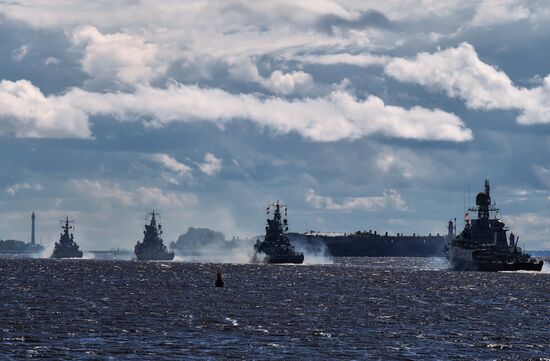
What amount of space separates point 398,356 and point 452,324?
84.6 ft

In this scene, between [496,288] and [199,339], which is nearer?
[199,339]

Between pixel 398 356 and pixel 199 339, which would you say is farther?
pixel 199 339

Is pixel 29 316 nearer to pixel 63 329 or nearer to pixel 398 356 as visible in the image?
pixel 63 329

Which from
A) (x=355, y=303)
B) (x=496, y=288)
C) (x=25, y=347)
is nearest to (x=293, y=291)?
(x=355, y=303)

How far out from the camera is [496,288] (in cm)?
16625

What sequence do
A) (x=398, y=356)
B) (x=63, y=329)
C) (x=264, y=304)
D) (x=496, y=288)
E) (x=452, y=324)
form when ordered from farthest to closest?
(x=496, y=288) → (x=264, y=304) → (x=452, y=324) → (x=63, y=329) → (x=398, y=356)

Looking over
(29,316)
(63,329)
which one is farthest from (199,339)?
(29,316)

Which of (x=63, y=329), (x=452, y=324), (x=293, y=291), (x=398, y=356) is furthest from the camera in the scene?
(x=293, y=291)

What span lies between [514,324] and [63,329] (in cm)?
3920

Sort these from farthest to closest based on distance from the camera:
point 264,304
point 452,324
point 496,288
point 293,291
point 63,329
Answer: point 496,288, point 293,291, point 264,304, point 452,324, point 63,329

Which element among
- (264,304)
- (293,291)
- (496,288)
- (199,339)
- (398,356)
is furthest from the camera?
(496,288)

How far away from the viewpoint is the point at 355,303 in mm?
119000

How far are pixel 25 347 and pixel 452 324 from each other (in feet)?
127

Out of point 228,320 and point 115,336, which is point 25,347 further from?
point 228,320
